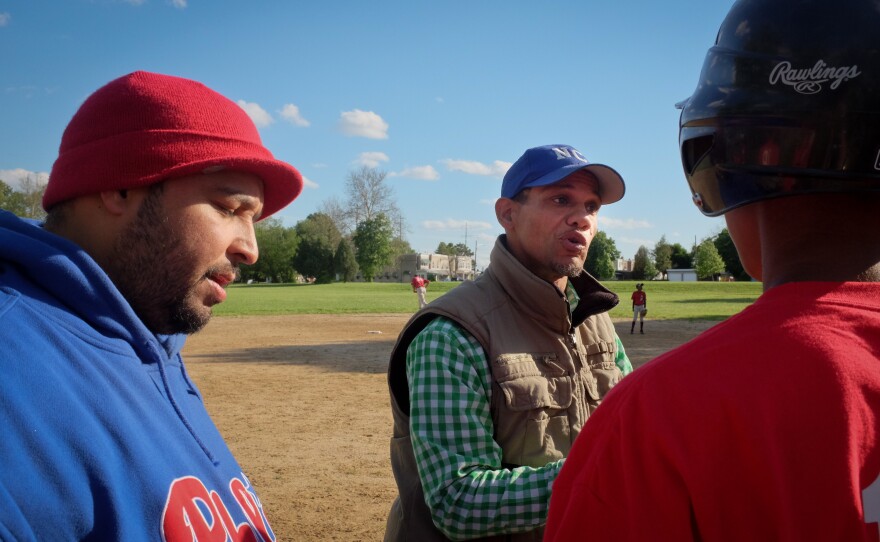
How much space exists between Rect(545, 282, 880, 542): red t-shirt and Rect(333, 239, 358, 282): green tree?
91554 millimetres

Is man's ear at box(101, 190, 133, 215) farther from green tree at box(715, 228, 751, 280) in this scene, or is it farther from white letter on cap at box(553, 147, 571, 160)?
green tree at box(715, 228, 751, 280)

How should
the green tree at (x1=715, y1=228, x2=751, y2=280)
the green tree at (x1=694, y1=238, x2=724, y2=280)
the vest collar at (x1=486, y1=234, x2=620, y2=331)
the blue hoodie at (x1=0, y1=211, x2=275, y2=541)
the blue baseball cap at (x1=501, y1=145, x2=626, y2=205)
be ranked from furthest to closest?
the green tree at (x1=694, y1=238, x2=724, y2=280) → the green tree at (x1=715, y1=228, x2=751, y2=280) → the blue baseball cap at (x1=501, y1=145, x2=626, y2=205) → the vest collar at (x1=486, y1=234, x2=620, y2=331) → the blue hoodie at (x1=0, y1=211, x2=275, y2=541)

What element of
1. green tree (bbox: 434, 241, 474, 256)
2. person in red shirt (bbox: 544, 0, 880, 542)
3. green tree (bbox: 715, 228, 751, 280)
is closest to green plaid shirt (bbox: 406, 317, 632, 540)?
person in red shirt (bbox: 544, 0, 880, 542)

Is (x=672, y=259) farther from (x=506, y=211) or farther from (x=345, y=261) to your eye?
(x=506, y=211)

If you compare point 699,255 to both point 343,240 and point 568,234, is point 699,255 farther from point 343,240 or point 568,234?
point 568,234

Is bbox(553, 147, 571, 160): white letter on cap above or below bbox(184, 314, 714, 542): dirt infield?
above

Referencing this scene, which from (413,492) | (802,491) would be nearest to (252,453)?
(413,492)

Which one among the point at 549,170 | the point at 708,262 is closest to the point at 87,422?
the point at 549,170

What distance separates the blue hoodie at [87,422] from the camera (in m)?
1.35

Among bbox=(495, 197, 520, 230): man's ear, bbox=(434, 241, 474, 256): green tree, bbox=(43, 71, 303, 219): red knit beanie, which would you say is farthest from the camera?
bbox=(434, 241, 474, 256): green tree

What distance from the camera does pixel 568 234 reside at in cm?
307

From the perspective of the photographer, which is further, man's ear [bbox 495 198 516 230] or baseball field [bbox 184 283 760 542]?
baseball field [bbox 184 283 760 542]

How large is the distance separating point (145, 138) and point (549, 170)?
71.1 inches

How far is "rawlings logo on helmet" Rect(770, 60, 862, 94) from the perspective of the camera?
1214mm
